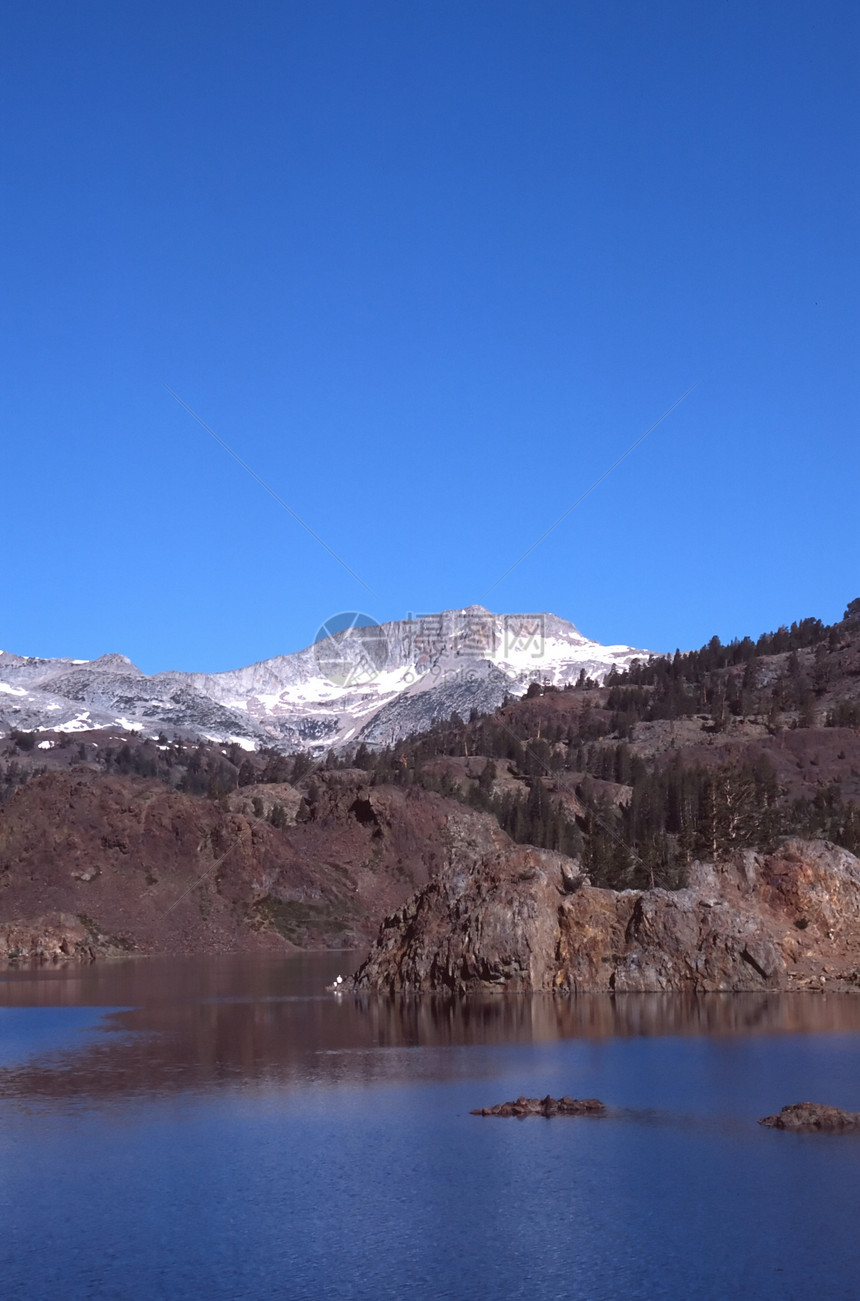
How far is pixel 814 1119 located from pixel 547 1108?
8.39m

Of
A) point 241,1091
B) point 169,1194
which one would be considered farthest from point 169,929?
point 169,1194

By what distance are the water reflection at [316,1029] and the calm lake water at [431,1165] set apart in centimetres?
32

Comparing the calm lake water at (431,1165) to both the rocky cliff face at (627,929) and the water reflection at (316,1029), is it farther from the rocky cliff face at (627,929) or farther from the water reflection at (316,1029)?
the rocky cliff face at (627,929)

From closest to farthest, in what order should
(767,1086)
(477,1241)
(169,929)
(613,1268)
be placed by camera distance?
(613,1268)
(477,1241)
(767,1086)
(169,929)

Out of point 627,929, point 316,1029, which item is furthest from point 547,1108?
point 627,929

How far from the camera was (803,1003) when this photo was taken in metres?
74.5

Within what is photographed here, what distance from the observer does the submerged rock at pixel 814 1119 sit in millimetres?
40594

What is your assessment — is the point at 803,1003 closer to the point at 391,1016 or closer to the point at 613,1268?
the point at 391,1016

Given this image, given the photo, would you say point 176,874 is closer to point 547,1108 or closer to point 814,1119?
point 547,1108

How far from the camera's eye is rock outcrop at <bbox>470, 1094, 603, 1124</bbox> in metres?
44.2

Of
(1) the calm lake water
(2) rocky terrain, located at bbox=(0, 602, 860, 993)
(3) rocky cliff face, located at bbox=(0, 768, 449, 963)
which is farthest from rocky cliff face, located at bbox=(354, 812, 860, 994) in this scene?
(3) rocky cliff face, located at bbox=(0, 768, 449, 963)

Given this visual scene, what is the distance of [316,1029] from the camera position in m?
70.8

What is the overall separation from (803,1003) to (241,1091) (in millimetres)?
35896

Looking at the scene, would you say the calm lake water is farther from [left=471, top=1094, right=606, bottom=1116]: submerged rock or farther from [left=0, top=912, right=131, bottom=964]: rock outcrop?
[left=0, top=912, right=131, bottom=964]: rock outcrop
